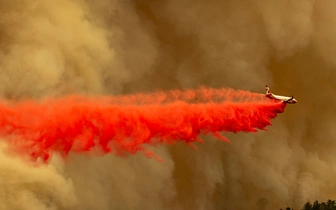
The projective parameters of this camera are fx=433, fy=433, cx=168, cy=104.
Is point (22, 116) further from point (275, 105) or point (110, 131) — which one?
point (275, 105)

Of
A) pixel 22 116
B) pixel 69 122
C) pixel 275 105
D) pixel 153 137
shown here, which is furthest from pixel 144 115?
pixel 275 105

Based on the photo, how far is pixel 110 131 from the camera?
34.5 metres

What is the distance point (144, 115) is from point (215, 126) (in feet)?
21.1

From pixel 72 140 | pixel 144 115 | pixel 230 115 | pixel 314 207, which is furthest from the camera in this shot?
pixel 314 207

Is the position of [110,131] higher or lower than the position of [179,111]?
lower

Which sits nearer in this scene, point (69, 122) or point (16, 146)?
point (69, 122)

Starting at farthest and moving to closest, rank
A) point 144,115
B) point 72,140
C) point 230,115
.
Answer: point 230,115 < point 144,115 < point 72,140

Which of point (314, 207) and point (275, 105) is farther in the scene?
point (314, 207)

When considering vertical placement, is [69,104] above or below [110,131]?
above

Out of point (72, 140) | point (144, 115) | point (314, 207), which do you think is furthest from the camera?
point (314, 207)

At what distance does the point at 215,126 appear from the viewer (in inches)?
1486

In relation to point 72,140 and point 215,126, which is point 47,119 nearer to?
point 72,140

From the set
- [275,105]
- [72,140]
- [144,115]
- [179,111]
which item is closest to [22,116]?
[72,140]

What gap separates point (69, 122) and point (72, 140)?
1.53 meters
